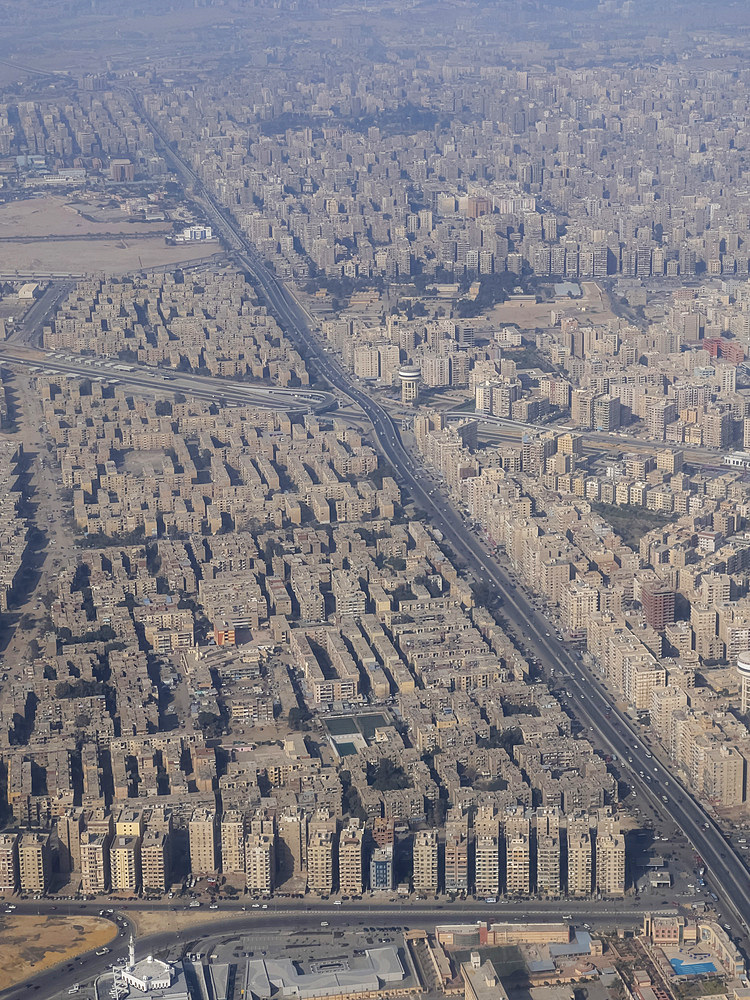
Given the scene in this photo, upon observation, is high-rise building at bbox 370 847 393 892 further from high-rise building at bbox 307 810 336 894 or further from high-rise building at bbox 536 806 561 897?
high-rise building at bbox 536 806 561 897

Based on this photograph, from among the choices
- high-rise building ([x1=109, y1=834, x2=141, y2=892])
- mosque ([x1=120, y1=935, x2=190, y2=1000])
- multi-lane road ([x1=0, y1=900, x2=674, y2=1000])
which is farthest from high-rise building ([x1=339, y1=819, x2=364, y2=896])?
mosque ([x1=120, y1=935, x2=190, y2=1000])

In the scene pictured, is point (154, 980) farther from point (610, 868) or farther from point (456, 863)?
point (610, 868)

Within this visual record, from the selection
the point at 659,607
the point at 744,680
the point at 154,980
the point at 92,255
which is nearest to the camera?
the point at 154,980

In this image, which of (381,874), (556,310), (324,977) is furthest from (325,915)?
(556,310)

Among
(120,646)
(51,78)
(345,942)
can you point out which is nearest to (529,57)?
(51,78)

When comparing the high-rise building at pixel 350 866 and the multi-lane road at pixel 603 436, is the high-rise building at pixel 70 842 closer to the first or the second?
the high-rise building at pixel 350 866

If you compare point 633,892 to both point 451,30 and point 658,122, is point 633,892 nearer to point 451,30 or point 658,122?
point 658,122
